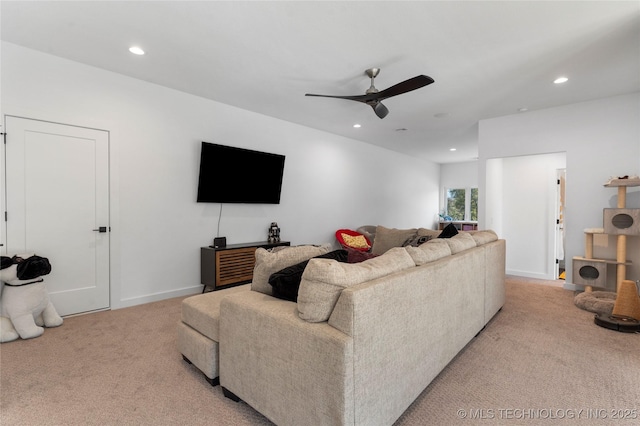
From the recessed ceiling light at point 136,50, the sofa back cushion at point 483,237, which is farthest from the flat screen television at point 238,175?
the sofa back cushion at point 483,237

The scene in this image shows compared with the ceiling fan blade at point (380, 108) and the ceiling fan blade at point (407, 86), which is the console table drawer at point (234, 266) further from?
the ceiling fan blade at point (407, 86)

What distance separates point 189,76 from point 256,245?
2350 mm

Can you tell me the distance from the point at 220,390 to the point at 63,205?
2.67 m

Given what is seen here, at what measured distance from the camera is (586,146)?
4387 millimetres

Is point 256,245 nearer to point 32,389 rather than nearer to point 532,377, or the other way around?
point 32,389

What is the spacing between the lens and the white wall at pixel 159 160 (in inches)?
125

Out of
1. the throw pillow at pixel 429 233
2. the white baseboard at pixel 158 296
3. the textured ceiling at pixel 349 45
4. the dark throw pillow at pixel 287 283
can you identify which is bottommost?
the white baseboard at pixel 158 296

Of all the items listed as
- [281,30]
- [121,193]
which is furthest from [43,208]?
[281,30]

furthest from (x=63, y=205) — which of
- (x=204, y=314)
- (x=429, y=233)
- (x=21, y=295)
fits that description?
(x=429, y=233)

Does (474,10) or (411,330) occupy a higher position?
(474,10)

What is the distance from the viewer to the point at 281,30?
2.63 m

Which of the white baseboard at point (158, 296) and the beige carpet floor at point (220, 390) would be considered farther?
the white baseboard at point (158, 296)

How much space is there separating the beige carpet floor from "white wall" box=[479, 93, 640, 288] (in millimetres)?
1951

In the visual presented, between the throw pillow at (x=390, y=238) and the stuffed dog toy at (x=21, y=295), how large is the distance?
3.97 metres
